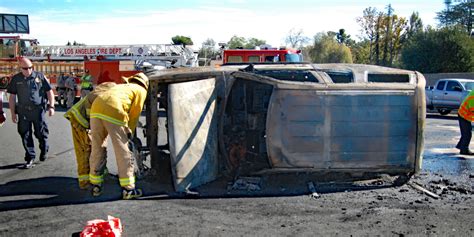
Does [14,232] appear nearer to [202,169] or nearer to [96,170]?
[96,170]

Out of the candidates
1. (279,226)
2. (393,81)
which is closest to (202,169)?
(279,226)

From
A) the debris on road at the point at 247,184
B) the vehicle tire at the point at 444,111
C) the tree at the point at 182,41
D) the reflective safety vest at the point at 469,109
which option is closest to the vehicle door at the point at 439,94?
the vehicle tire at the point at 444,111

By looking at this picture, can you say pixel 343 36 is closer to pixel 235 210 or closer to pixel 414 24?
pixel 414 24

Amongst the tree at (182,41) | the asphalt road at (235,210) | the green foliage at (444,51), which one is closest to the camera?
the asphalt road at (235,210)

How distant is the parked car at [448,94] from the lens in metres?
19.8

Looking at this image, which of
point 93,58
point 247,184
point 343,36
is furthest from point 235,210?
point 343,36

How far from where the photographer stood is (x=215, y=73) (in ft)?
21.8

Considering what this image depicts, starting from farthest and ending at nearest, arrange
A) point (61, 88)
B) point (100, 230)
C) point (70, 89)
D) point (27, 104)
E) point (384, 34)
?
point (384, 34)
point (61, 88)
point (70, 89)
point (27, 104)
point (100, 230)

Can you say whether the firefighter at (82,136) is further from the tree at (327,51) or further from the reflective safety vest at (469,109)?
the tree at (327,51)

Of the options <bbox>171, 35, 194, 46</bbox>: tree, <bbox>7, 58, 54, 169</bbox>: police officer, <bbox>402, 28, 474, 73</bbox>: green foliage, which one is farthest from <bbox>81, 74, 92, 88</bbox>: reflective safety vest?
<bbox>402, 28, 474, 73</bbox>: green foliage

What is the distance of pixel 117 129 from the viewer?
5723 millimetres

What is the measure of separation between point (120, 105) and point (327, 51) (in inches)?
1765

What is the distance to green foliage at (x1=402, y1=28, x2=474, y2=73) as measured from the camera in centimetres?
3481

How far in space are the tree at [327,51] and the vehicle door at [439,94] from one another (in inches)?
1069
